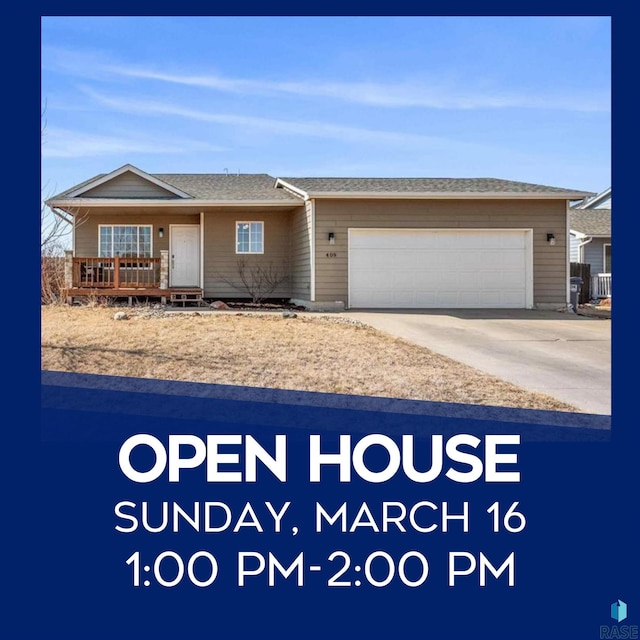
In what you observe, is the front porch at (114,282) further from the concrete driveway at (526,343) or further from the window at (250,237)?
the concrete driveway at (526,343)

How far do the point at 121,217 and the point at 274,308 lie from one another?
5609 millimetres

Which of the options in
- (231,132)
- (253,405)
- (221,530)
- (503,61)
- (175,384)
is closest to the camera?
(221,530)

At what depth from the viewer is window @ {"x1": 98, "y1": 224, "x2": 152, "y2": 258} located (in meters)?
19.4

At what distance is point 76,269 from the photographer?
17.0m

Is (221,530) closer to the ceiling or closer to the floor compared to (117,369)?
closer to the floor

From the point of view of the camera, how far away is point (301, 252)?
17922 mm

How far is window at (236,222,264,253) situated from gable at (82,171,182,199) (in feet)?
7.16

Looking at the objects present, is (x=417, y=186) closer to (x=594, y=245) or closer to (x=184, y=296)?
(x=184, y=296)

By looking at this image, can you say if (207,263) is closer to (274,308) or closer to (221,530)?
(274,308)

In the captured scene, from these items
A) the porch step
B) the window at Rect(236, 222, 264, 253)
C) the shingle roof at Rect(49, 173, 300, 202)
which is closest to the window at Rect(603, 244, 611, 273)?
the shingle roof at Rect(49, 173, 300, 202)

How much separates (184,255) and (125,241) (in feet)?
5.69

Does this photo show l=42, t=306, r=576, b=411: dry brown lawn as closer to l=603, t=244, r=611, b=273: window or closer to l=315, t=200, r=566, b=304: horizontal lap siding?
l=315, t=200, r=566, b=304: horizontal lap siding

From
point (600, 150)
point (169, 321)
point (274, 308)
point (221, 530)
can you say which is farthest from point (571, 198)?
point (221, 530)

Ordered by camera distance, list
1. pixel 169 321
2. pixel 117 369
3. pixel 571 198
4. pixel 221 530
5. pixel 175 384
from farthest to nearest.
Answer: pixel 571 198, pixel 169 321, pixel 117 369, pixel 175 384, pixel 221 530
